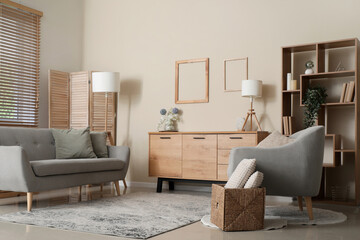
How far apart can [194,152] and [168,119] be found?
0.79 metres

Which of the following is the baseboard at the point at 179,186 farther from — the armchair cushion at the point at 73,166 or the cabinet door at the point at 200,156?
the armchair cushion at the point at 73,166

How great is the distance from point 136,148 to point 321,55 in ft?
10.0

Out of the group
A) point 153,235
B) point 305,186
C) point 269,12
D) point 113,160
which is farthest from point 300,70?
point 153,235

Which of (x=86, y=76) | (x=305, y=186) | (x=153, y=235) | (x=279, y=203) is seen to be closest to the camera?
(x=153, y=235)

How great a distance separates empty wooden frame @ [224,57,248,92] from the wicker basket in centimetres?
263

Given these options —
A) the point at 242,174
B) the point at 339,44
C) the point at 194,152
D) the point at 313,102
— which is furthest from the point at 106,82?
the point at 242,174

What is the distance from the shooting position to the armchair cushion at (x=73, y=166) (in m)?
4.32

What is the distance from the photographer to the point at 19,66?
6.08 m

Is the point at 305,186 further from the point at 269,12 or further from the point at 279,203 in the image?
the point at 269,12

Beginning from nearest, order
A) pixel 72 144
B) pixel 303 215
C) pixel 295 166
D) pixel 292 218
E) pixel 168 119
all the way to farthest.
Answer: pixel 295 166 < pixel 292 218 < pixel 303 215 < pixel 72 144 < pixel 168 119

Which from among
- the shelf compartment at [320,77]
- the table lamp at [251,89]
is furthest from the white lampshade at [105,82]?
the shelf compartment at [320,77]

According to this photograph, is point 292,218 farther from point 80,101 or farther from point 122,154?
point 80,101

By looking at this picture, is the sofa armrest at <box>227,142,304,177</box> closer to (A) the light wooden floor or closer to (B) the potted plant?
(A) the light wooden floor

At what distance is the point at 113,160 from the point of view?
5.32m
